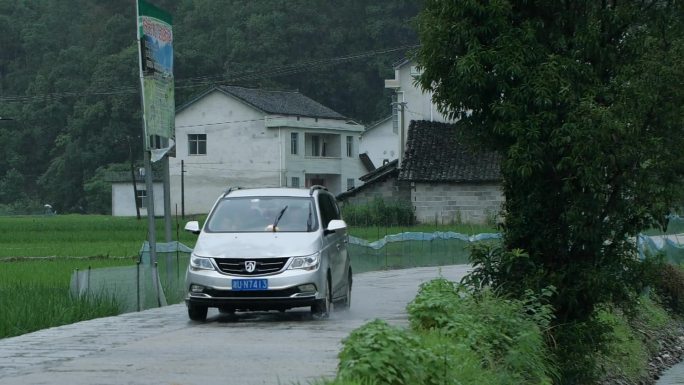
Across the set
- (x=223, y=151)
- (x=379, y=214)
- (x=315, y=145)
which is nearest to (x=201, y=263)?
(x=379, y=214)

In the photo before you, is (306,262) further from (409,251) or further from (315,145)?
(315,145)

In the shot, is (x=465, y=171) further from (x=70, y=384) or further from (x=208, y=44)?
(x=70, y=384)

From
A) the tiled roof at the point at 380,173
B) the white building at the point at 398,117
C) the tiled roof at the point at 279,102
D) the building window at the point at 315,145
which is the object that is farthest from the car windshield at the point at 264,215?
the building window at the point at 315,145

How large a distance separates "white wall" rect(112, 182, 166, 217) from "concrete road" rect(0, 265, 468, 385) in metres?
72.7

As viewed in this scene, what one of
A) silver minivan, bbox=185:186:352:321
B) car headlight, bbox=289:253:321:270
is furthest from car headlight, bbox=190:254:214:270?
car headlight, bbox=289:253:321:270

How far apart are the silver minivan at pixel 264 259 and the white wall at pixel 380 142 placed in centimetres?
6889

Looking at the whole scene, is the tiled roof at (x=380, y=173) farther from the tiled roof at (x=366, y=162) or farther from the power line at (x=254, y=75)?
the power line at (x=254, y=75)

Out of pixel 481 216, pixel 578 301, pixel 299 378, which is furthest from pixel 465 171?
pixel 299 378

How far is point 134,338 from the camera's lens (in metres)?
13.7

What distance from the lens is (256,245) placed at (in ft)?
51.3

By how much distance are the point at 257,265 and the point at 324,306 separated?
1119mm

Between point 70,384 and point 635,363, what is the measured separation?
11.4 m

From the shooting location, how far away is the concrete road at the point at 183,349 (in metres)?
10.3

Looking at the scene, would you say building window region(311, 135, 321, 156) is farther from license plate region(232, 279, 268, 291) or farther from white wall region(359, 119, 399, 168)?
license plate region(232, 279, 268, 291)
